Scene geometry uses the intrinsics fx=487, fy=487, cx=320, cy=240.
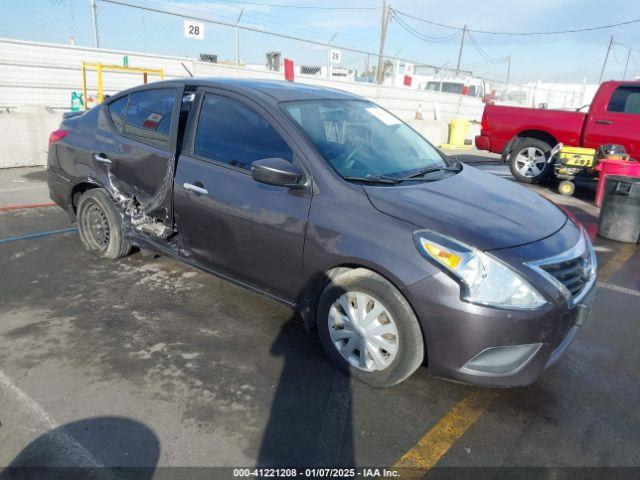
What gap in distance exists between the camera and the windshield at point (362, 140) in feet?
10.4

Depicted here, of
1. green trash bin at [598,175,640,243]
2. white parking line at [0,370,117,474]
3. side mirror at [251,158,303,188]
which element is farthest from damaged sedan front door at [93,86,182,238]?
green trash bin at [598,175,640,243]

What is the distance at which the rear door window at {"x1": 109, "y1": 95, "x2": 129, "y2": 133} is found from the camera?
4.20 m

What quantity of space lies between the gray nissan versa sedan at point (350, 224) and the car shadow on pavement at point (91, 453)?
3.87ft

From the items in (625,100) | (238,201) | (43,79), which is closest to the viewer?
(238,201)

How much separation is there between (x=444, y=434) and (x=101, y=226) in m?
3.50

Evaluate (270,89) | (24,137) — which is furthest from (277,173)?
(24,137)

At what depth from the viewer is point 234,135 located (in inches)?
134

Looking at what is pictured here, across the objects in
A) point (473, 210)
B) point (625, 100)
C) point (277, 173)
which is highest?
point (625, 100)

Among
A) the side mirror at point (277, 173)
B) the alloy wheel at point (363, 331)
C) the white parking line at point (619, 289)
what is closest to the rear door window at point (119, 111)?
the side mirror at point (277, 173)

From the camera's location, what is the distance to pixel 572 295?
2617mm

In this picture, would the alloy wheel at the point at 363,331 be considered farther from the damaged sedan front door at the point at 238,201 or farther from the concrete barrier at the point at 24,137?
the concrete barrier at the point at 24,137

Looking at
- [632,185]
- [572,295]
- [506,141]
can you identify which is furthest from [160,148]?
[506,141]

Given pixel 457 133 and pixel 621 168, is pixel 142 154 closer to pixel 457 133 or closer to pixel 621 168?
pixel 621 168

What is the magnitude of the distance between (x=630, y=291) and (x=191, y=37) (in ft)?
40.0
